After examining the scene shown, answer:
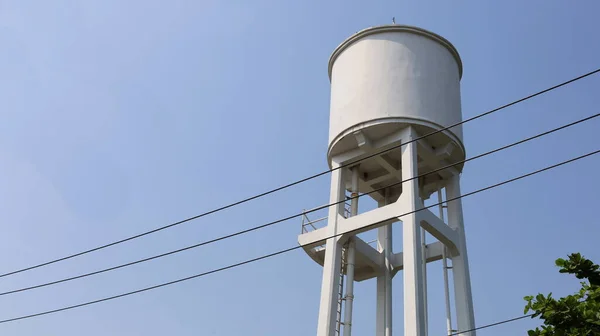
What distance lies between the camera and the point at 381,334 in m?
16.3

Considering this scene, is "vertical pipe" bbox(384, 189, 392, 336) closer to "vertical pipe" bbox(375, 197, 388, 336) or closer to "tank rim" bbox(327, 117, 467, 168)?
"vertical pipe" bbox(375, 197, 388, 336)

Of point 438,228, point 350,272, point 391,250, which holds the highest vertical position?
point 391,250

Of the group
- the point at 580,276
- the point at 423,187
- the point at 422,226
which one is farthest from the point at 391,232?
the point at 580,276

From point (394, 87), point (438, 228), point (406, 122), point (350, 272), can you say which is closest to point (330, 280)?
point (350, 272)

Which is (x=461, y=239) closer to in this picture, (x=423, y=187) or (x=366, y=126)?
(x=423, y=187)

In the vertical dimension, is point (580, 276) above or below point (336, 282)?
below

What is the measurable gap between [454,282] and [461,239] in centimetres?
101

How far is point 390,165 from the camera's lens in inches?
674

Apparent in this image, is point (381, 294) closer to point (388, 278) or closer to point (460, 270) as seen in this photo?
point (388, 278)

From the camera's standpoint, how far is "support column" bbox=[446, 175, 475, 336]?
49.2ft

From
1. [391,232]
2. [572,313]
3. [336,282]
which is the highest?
[391,232]

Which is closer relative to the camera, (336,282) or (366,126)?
(336,282)

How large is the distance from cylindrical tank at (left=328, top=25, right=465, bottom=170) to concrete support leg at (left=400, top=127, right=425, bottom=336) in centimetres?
69

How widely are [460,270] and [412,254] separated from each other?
1.70m
